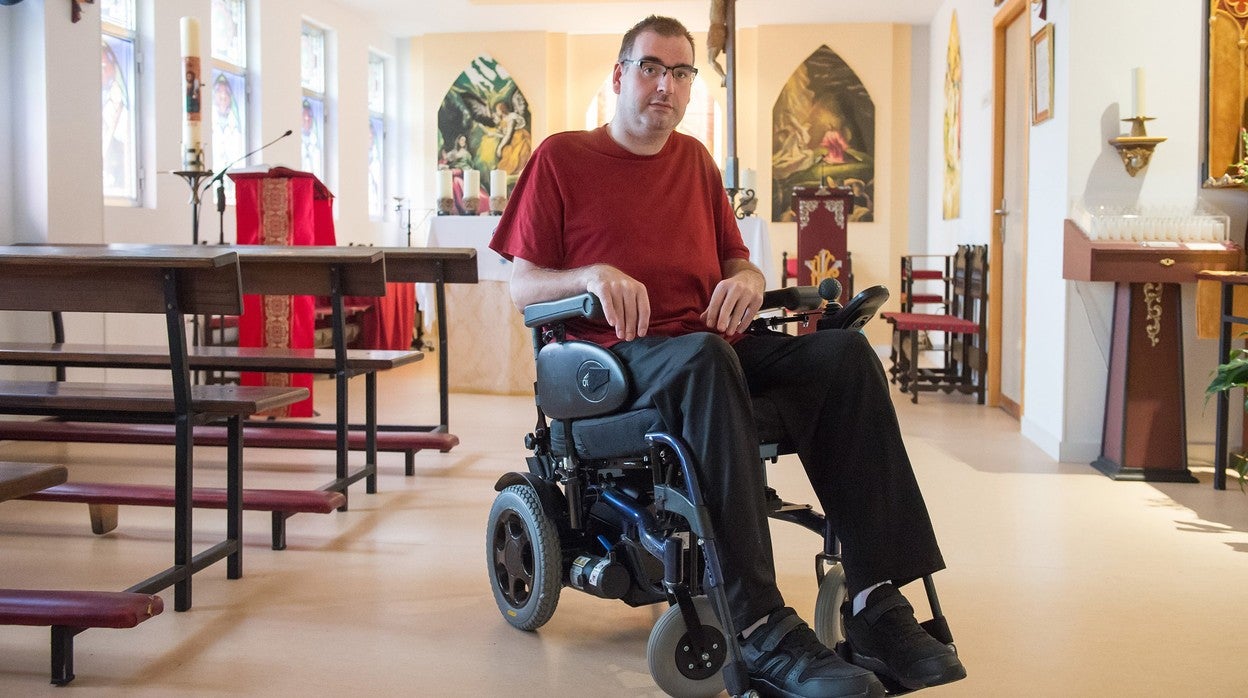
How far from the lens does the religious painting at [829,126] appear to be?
37.5 feet

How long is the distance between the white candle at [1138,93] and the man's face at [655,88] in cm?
293

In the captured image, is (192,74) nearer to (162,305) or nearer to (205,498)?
(205,498)

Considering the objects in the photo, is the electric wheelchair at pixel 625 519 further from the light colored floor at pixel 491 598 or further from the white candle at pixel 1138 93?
the white candle at pixel 1138 93

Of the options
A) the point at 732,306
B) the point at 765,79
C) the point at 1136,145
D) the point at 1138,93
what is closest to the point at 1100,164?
the point at 1136,145

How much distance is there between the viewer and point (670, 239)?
8.02 ft

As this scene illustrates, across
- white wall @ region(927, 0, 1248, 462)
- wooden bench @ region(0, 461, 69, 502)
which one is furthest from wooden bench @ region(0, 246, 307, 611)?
white wall @ region(927, 0, 1248, 462)

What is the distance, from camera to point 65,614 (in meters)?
2.34

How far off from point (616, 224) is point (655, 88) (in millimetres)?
283

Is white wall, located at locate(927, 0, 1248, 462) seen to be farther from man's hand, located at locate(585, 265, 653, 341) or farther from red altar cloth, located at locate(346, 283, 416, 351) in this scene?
red altar cloth, located at locate(346, 283, 416, 351)

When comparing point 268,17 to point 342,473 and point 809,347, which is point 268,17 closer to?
point 342,473

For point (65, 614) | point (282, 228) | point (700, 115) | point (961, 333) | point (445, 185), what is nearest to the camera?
point (65, 614)

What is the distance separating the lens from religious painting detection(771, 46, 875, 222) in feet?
37.5

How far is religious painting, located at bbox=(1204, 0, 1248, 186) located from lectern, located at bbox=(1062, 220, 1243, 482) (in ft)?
1.26

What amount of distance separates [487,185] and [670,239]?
10.2m
